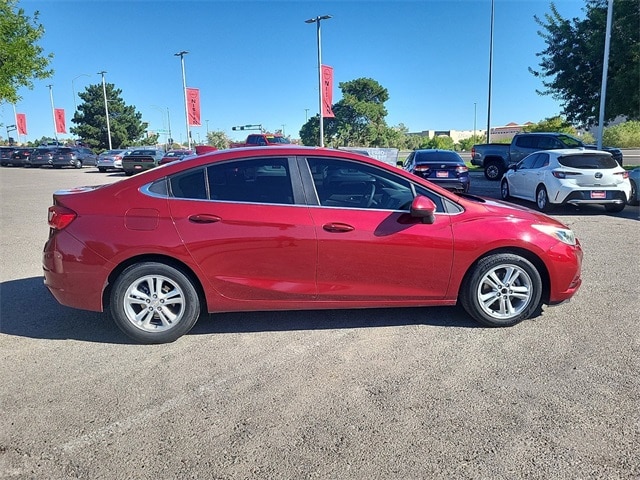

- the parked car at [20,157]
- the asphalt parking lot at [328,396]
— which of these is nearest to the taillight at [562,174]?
the asphalt parking lot at [328,396]

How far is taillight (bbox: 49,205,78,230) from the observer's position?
3791mm

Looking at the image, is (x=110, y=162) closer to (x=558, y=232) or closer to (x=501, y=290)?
(x=501, y=290)

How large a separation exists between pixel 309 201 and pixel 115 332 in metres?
2.10

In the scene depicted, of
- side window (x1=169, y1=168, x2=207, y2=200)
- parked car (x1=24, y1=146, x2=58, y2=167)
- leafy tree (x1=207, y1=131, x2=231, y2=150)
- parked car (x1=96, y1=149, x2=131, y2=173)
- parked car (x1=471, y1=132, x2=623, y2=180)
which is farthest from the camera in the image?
leafy tree (x1=207, y1=131, x2=231, y2=150)

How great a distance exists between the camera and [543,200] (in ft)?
35.3

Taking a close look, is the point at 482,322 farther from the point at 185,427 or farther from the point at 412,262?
the point at 185,427

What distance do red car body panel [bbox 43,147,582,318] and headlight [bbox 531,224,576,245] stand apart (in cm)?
12

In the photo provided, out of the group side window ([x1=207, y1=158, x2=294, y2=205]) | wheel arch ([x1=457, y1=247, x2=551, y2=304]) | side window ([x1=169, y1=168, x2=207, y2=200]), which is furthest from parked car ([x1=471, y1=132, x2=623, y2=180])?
side window ([x1=169, y1=168, x2=207, y2=200])

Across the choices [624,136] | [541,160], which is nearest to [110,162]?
[541,160]

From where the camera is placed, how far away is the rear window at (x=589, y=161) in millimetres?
9883

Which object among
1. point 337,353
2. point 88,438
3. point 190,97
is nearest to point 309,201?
point 337,353

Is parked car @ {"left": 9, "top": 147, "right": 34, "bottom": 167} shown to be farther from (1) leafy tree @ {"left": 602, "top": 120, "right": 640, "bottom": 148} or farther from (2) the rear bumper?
(1) leafy tree @ {"left": 602, "top": 120, "right": 640, "bottom": 148}

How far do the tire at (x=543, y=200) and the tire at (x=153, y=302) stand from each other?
30.1 feet

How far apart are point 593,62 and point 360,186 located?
21.3 metres
